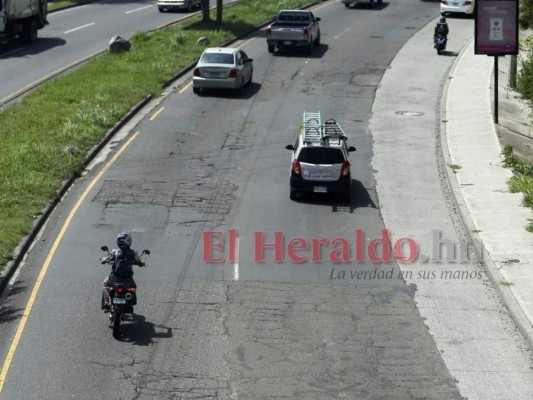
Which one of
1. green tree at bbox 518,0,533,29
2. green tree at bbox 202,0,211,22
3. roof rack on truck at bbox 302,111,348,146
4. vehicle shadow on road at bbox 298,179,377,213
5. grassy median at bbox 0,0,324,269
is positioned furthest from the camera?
green tree at bbox 202,0,211,22

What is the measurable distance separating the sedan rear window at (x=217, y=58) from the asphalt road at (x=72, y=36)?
7182mm

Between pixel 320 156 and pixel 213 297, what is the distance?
27.0 ft

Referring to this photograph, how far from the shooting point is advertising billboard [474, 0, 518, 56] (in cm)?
3897

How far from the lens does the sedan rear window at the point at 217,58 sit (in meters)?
41.8

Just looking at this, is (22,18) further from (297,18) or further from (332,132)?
(332,132)

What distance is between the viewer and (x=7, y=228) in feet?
82.0

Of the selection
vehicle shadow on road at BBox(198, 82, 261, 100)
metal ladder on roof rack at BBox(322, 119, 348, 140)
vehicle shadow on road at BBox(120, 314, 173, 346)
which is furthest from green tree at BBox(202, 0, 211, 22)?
vehicle shadow on road at BBox(120, 314, 173, 346)

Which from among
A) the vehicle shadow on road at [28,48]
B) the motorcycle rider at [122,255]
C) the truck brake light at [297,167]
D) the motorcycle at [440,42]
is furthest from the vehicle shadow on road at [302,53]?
the motorcycle rider at [122,255]

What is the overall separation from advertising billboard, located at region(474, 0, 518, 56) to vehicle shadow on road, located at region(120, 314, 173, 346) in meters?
22.8

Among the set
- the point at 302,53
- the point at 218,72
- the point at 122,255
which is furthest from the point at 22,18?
the point at 122,255

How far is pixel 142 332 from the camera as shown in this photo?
19.5 meters

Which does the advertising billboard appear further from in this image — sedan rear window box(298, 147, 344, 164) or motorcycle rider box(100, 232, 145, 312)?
motorcycle rider box(100, 232, 145, 312)

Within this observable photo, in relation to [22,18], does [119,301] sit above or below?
below

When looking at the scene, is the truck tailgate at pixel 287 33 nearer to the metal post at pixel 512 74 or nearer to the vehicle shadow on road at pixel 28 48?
the metal post at pixel 512 74
